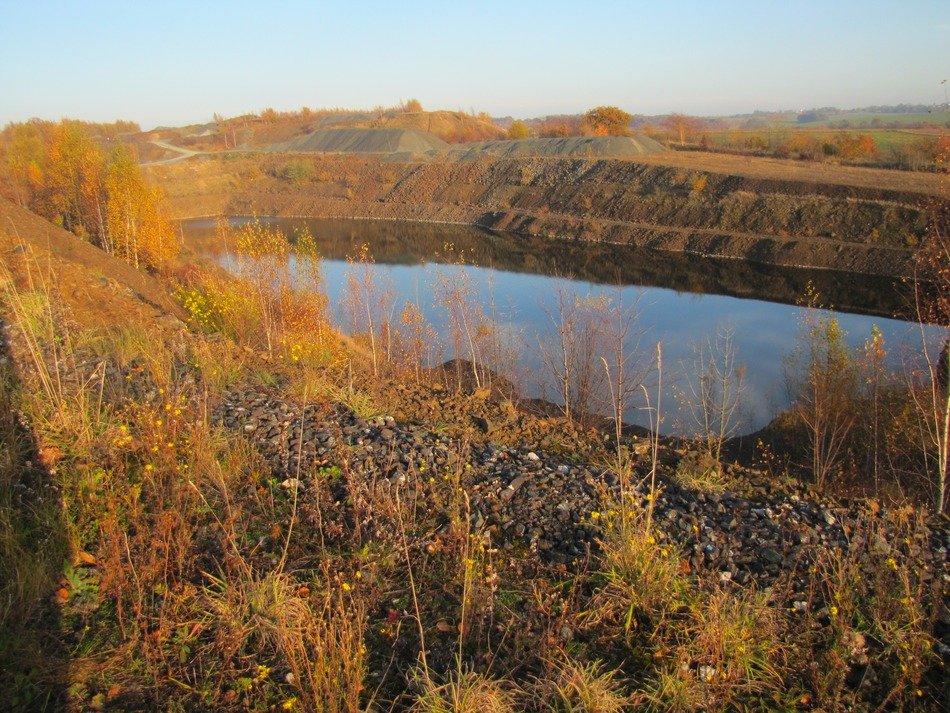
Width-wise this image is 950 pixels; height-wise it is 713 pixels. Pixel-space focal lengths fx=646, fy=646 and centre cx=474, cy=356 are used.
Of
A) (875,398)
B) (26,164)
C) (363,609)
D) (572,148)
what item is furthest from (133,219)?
(572,148)

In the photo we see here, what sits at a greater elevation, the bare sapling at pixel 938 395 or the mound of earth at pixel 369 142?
the mound of earth at pixel 369 142

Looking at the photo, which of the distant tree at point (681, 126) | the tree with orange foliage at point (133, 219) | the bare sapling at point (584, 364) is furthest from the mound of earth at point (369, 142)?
the bare sapling at point (584, 364)

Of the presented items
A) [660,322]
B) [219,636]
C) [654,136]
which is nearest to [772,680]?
[219,636]

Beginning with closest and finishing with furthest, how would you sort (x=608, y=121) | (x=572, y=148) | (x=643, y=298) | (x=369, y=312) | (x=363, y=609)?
(x=363, y=609), (x=369, y=312), (x=643, y=298), (x=572, y=148), (x=608, y=121)

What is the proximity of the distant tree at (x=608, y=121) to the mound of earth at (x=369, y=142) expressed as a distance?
1495cm

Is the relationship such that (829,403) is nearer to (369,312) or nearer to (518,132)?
(369,312)

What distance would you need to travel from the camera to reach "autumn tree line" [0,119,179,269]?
23.3 m

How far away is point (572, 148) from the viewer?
2055 inches

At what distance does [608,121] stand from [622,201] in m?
27.6

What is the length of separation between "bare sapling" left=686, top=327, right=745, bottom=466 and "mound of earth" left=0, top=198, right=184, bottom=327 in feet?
33.0

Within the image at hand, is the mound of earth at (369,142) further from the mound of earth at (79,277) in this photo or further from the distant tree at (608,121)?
the mound of earth at (79,277)

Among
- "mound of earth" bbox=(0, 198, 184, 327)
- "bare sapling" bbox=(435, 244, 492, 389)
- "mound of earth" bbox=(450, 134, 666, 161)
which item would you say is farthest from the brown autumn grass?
"mound of earth" bbox=(450, 134, 666, 161)

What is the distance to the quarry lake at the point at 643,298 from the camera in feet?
50.7

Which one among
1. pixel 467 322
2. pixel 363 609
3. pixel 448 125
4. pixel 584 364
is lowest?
pixel 584 364
